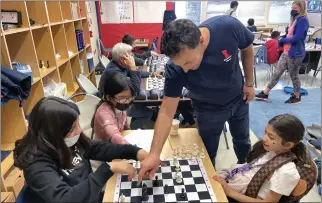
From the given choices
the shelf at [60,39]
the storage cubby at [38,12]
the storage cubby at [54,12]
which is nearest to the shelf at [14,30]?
the storage cubby at [38,12]

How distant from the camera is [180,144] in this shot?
1689 mm

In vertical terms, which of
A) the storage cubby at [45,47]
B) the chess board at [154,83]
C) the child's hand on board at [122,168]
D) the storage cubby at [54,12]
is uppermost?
the storage cubby at [54,12]

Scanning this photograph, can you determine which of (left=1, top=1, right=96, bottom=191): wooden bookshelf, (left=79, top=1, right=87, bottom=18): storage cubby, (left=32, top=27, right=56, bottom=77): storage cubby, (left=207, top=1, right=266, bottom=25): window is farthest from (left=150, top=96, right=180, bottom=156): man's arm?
(left=207, top=1, right=266, bottom=25): window

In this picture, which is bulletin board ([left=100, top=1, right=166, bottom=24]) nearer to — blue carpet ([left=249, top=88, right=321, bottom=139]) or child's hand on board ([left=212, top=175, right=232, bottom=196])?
blue carpet ([left=249, top=88, right=321, bottom=139])

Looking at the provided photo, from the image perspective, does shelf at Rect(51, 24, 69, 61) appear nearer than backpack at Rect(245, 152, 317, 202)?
No

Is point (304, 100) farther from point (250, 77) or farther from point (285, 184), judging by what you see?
point (285, 184)

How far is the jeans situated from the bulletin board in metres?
5.81

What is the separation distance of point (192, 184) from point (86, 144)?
0.66m

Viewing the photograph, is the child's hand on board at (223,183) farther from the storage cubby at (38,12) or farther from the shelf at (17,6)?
the storage cubby at (38,12)

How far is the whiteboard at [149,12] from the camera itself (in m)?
7.02

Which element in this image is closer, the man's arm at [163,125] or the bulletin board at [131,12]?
the man's arm at [163,125]

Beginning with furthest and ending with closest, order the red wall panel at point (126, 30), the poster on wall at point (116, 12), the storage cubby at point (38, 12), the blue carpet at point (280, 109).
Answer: the red wall panel at point (126, 30) → the poster on wall at point (116, 12) → the blue carpet at point (280, 109) → the storage cubby at point (38, 12)

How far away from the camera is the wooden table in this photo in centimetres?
124

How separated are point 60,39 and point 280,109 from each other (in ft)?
11.8
